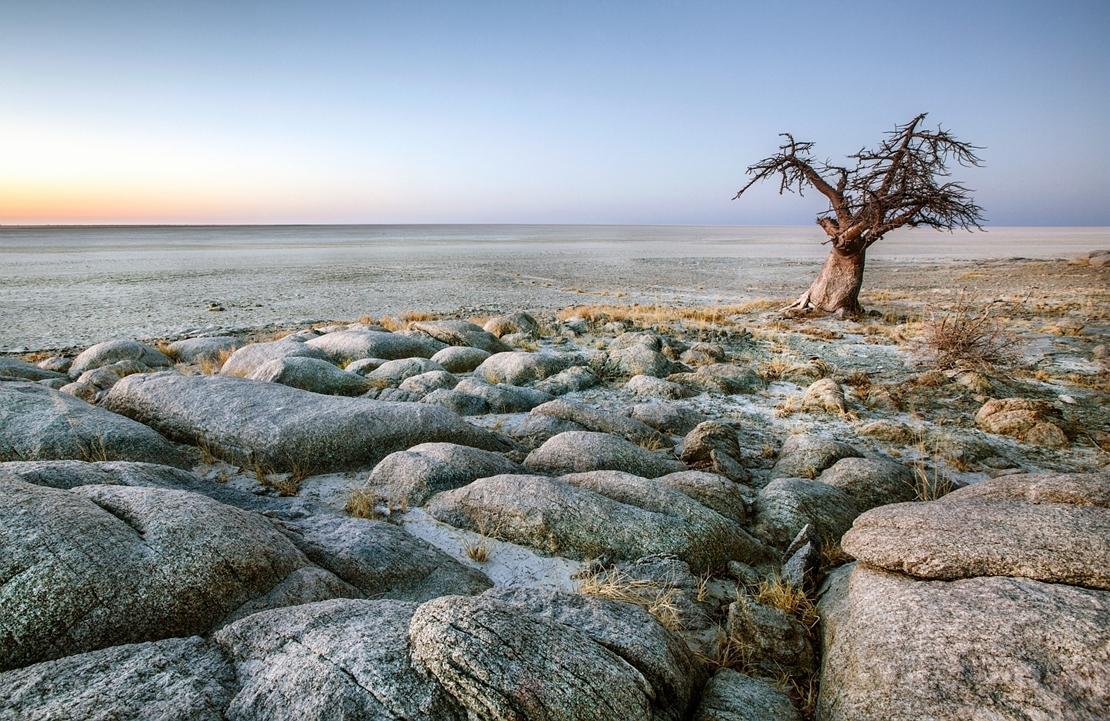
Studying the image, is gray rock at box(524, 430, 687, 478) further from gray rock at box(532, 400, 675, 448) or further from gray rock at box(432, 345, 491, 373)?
gray rock at box(432, 345, 491, 373)

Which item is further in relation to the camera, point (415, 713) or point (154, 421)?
point (154, 421)

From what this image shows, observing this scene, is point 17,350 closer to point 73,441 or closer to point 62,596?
point 73,441

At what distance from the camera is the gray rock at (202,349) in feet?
41.1

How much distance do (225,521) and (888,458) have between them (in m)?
7.93

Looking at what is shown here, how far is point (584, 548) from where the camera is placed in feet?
15.9

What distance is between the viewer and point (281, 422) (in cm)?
677

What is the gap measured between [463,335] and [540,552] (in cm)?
946

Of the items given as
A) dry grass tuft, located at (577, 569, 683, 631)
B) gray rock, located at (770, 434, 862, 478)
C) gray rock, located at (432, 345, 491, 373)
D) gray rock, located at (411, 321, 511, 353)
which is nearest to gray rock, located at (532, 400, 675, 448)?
gray rock, located at (770, 434, 862, 478)

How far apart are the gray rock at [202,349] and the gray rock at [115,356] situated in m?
0.52

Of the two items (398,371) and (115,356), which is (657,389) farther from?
(115,356)

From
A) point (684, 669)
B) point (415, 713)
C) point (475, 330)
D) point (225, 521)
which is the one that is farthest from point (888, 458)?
point (475, 330)

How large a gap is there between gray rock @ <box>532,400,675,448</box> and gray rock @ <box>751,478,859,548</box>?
2.21 metres

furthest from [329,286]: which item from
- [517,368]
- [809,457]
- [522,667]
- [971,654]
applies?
[971,654]

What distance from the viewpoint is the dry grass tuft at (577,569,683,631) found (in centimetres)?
399
